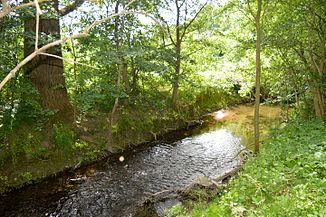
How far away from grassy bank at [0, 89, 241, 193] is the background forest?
1.3 inches

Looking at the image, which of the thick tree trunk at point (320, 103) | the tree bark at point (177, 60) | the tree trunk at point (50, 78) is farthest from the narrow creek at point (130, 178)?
the thick tree trunk at point (320, 103)

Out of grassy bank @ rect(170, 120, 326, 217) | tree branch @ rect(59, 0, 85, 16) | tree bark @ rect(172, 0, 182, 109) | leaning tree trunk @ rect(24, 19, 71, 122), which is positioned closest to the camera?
grassy bank @ rect(170, 120, 326, 217)

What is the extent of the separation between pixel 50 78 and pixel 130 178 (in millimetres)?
5034

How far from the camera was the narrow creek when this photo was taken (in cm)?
673

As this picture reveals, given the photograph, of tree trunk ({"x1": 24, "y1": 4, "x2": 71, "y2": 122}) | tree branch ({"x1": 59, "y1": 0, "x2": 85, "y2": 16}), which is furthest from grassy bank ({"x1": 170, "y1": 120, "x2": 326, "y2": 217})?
tree branch ({"x1": 59, "y1": 0, "x2": 85, "y2": 16})

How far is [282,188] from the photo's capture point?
4.37 metres

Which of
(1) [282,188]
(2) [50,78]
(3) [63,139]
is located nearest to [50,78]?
(2) [50,78]

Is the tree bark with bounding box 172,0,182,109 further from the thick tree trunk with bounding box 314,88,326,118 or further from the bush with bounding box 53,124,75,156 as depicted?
the thick tree trunk with bounding box 314,88,326,118

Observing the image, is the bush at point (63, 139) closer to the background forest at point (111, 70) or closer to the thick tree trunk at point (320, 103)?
the background forest at point (111, 70)

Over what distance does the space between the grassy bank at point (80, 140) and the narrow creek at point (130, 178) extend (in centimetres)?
49

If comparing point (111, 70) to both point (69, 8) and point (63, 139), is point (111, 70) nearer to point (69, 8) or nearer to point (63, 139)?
point (69, 8)

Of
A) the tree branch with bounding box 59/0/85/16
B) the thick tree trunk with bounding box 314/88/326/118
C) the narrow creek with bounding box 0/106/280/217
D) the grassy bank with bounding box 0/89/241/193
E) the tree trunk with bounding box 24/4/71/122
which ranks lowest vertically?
the narrow creek with bounding box 0/106/280/217

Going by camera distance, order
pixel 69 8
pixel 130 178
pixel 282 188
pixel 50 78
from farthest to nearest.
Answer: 1. pixel 50 78
2. pixel 69 8
3. pixel 130 178
4. pixel 282 188

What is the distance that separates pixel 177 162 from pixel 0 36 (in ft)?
23.0
